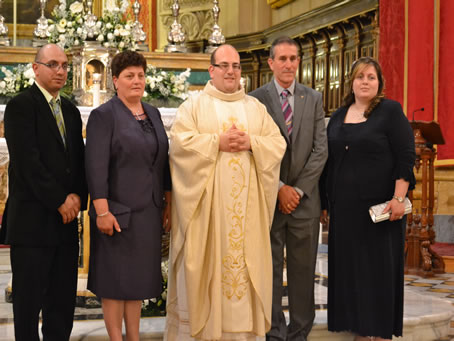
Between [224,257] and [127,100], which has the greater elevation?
[127,100]

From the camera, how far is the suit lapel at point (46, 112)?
10.4ft

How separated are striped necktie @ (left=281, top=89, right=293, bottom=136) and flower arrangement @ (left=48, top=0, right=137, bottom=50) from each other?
2882mm

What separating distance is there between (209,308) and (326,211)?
2.95ft

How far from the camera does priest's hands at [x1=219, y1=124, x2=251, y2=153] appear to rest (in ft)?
11.0

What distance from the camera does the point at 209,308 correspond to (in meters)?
3.38

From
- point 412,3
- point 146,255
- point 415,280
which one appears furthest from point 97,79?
point 412,3

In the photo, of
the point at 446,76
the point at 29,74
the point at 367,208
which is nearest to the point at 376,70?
the point at 367,208

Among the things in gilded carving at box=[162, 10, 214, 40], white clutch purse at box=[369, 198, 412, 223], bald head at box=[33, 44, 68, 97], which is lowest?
white clutch purse at box=[369, 198, 412, 223]

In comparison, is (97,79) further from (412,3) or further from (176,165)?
(412,3)

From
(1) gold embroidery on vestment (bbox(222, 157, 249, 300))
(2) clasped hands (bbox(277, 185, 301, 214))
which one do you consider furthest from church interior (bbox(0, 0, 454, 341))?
(2) clasped hands (bbox(277, 185, 301, 214))

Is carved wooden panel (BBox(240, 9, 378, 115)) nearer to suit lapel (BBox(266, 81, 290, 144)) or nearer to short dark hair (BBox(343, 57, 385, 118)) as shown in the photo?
short dark hair (BBox(343, 57, 385, 118))

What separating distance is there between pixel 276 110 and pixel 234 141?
0.42 meters

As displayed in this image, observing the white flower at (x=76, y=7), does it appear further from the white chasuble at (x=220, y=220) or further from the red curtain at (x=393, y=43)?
the red curtain at (x=393, y=43)

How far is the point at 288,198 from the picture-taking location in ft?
11.7
